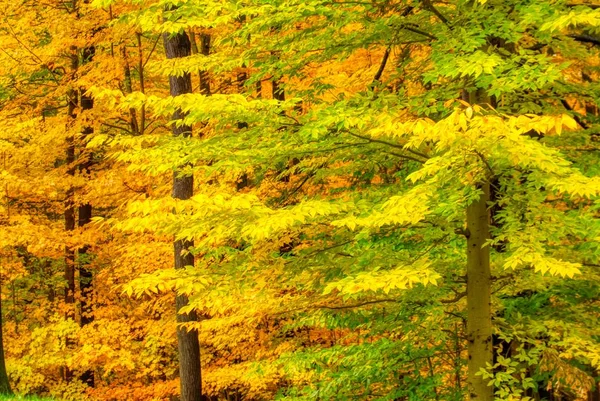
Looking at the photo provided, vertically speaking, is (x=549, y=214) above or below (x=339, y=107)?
below

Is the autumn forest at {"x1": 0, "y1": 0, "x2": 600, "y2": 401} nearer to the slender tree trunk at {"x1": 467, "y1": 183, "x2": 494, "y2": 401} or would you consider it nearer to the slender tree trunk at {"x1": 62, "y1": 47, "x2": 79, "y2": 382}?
the slender tree trunk at {"x1": 467, "y1": 183, "x2": 494, "y2": 401}

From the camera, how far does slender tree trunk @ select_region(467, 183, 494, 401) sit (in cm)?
638

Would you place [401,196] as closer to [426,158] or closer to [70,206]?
[426,158]

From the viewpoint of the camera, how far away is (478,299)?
6.46m

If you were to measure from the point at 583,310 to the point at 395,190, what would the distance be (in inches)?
95.1

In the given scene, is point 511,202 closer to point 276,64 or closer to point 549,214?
point 549,214

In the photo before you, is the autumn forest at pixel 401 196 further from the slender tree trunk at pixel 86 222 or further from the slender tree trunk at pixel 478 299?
the slender tree trunk at pixel 86 222

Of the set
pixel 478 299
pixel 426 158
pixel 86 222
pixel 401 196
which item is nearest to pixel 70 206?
pixel 86 222

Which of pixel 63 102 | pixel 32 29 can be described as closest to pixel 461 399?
pixel 32 29

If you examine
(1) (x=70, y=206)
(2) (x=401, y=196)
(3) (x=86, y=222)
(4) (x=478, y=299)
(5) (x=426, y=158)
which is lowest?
(4) (x=478, y=299)

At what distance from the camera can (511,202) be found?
6031 millimetres

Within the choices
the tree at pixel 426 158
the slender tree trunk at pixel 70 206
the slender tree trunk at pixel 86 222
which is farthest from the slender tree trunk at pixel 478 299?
the slender tree trunk at pixel 86 222

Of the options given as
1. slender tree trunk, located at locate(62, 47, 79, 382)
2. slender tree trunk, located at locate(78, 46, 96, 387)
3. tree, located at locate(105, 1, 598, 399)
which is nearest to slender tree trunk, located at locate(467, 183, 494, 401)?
tree, located at locate(105, 1, 598, 399)

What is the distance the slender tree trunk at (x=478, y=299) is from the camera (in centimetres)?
638
